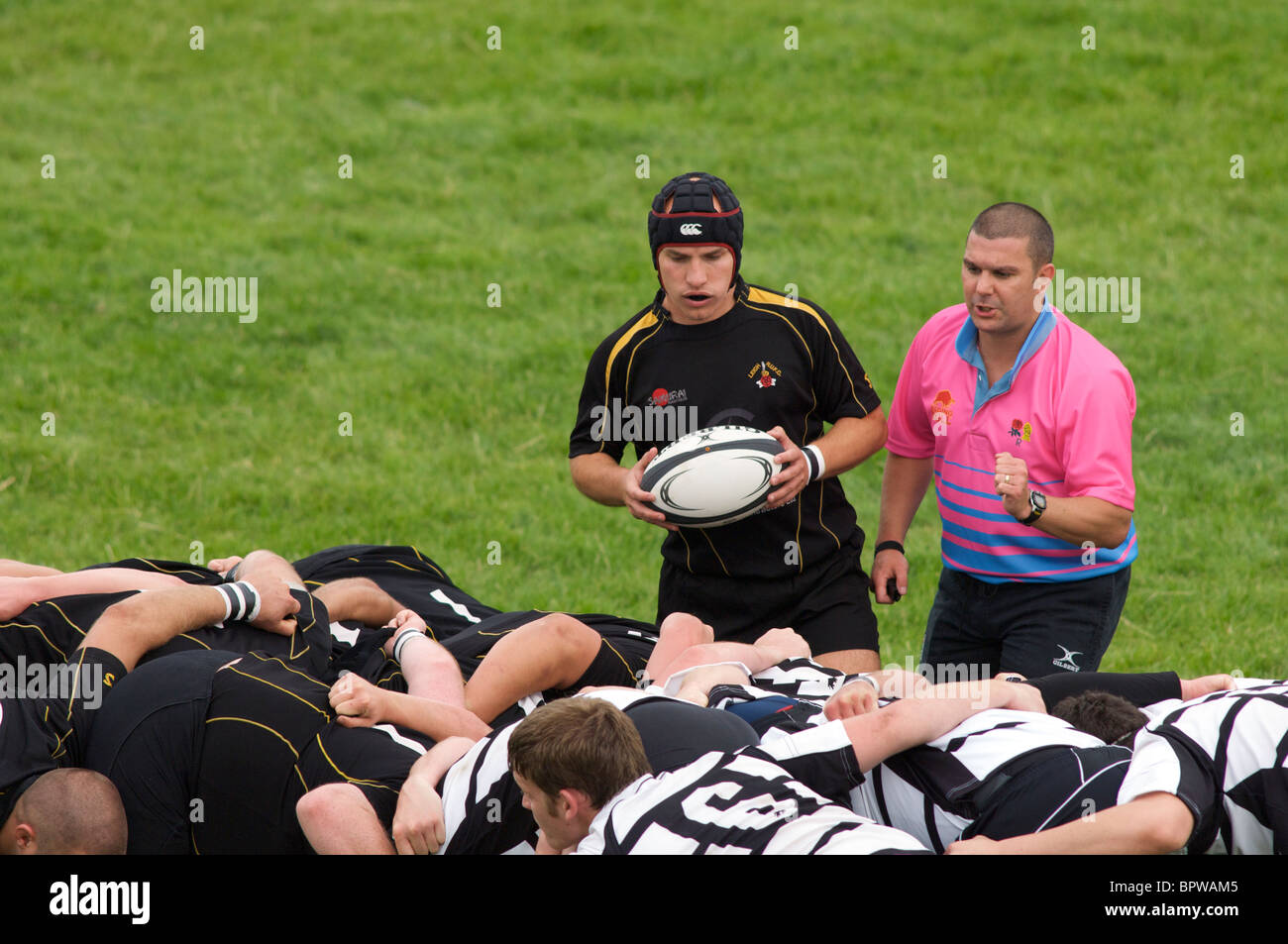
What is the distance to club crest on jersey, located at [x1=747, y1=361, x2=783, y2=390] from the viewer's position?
20.0 feet

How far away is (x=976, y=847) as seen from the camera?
4.20 metres

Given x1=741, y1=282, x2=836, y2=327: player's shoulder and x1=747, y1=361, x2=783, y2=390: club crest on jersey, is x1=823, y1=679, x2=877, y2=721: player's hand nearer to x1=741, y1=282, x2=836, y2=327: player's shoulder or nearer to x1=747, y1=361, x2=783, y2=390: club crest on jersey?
x1=747, y1=361, x2=783, y2=390: club crest on jersey

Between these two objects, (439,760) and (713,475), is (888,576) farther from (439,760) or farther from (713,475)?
(439,760)

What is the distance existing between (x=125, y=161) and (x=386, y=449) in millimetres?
5623

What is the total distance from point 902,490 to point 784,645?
1.11 meters

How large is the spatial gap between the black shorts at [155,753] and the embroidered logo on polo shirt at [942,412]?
320 centimetres

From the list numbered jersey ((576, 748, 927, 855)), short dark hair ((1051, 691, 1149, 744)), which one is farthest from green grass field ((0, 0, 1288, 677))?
numbered jersey ((576, 748, 927, 855))

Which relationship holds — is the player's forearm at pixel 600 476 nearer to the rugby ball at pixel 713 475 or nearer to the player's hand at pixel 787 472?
the rugby ball at pixel 713 475

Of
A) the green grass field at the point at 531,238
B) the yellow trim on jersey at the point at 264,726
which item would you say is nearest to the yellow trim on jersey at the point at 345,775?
the yellow trim on jersey at the point at 264,726

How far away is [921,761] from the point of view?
467cm

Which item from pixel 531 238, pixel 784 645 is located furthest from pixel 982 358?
pixel 531 238

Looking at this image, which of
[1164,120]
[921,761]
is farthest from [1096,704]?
[1164,120]

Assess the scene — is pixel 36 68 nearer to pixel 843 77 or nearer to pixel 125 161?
pixel 125 161

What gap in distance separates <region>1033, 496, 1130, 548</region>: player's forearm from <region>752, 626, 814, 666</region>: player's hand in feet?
3.56
